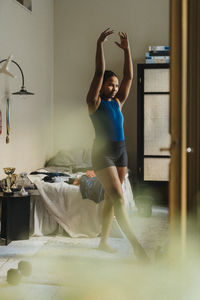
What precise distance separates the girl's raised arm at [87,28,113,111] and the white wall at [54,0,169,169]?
2943 mm

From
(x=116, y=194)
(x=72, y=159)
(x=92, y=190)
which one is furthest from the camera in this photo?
(x=72, y=159)

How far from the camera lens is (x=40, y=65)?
215 inches

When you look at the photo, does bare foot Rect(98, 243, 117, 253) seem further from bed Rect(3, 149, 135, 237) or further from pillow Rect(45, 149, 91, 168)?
pillow Rect(45, 149, 91, 168)

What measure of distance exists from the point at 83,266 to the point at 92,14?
4.17 meters

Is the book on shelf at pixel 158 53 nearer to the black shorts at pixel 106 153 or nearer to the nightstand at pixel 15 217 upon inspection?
the black shorts at pixel 106 153

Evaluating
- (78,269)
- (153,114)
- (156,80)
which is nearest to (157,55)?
(156,80)

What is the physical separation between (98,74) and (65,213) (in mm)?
1433

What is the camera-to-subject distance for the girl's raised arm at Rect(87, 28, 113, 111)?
2.84 metres

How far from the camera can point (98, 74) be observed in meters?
2.89

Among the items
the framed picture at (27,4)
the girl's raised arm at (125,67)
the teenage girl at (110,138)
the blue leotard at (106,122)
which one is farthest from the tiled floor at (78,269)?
the framed picture at (27,4)

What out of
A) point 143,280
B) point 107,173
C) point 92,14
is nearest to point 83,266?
point 143,280

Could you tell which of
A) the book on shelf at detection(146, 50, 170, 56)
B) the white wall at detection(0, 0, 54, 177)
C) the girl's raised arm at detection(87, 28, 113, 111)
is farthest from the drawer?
the girl's raised arm at detection(87, 28, 113, 111)

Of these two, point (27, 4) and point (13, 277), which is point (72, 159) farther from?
point (13, 277)

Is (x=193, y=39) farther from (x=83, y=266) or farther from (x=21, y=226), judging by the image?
(x=21, y=226)
